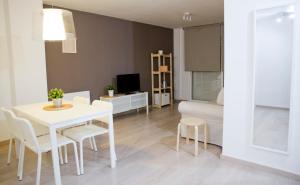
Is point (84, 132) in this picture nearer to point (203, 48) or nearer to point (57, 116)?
point (57, 116)

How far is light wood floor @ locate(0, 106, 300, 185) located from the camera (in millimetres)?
2504

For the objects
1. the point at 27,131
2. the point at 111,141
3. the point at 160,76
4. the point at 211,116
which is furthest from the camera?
the point at 160,76

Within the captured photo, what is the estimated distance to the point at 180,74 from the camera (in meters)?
7.48

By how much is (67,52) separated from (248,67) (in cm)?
344

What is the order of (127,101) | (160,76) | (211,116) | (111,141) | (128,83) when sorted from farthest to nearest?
(160,76)
(128,83)
(127,101)
(211,116)
(111,141)

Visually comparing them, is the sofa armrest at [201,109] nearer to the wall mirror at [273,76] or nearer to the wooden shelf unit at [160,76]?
the wall mirror at [273,76]

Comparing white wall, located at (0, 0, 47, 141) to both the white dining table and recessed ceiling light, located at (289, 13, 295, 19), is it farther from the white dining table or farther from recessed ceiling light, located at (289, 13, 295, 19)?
recessed ceiling light, located at (289, 13, 295, 19)

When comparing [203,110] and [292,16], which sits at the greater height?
[292,16]

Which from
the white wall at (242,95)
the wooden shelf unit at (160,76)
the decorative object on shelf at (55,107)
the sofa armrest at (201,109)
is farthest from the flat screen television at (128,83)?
the white wall at (242,95)

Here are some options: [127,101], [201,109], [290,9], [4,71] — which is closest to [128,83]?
[127,101]

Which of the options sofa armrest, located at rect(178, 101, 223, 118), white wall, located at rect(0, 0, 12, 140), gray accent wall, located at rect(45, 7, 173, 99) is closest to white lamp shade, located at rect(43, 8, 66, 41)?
white wall, located at rect(0, 0, 12, 140)

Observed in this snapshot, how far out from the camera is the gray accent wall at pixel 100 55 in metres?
4.52

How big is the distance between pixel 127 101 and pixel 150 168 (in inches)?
108

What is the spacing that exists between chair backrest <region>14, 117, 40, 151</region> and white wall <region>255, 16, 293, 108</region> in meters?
2.46
